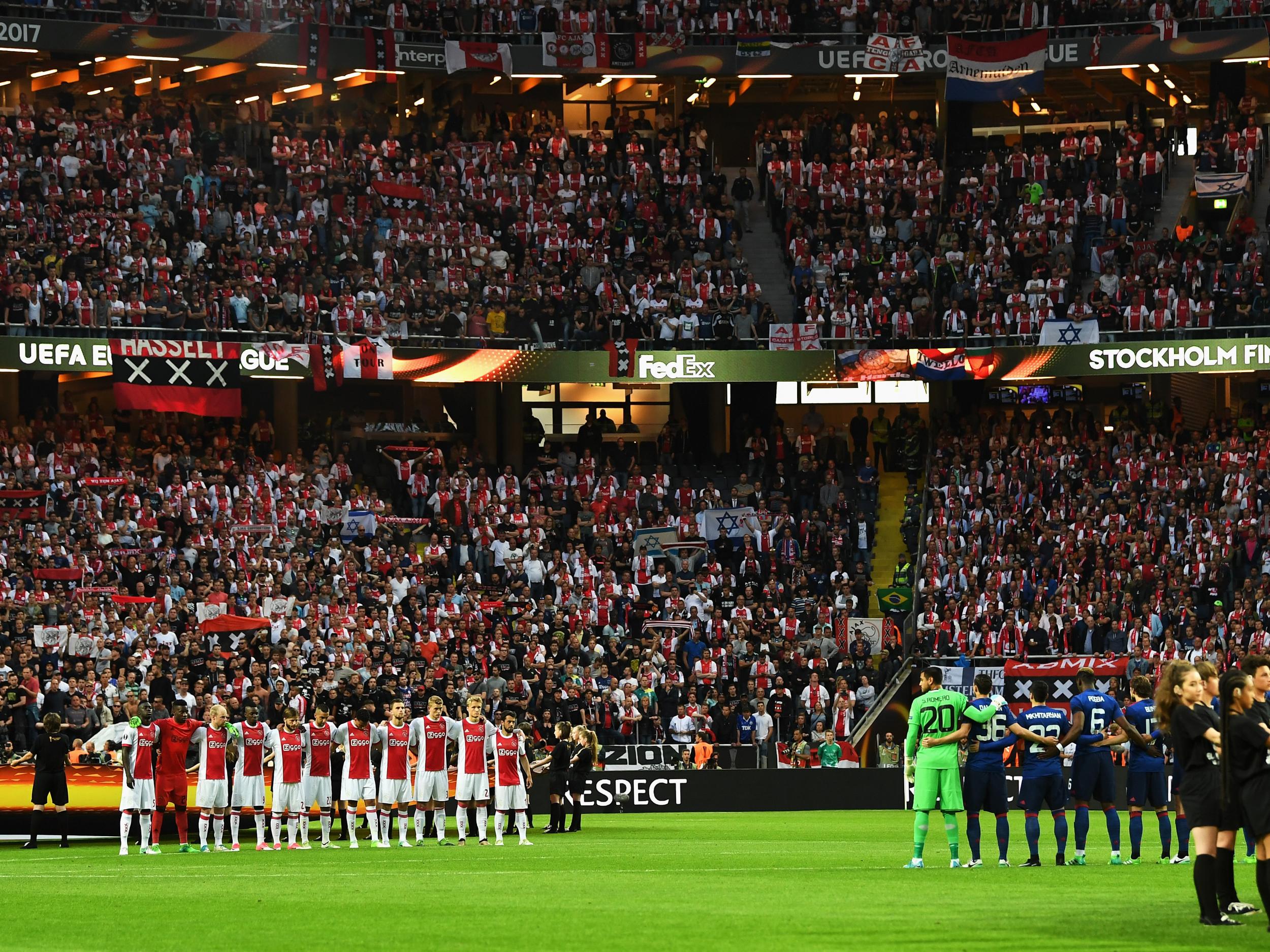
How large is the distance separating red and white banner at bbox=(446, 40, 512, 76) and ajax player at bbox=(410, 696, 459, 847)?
26.8 metres

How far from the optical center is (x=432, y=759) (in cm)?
2655

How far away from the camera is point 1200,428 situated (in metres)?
46.6

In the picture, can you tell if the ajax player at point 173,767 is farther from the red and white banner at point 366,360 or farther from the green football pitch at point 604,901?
the red and white banner at point 366,360

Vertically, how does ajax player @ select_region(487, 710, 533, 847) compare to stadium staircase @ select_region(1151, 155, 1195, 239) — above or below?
below

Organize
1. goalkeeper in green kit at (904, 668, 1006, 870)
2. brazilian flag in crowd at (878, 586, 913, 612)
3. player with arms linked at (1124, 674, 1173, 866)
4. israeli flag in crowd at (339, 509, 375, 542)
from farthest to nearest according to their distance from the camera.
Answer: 1. israeli flag in crowd at (339, 509, 375, 542)
2. brazilian flag in crowd at (878, 586, 913, 612)
3. player with arms linked at (1124, 674, 1173, 866)
4. goalkeeper in green kit at (904, 668, 1006, 870)

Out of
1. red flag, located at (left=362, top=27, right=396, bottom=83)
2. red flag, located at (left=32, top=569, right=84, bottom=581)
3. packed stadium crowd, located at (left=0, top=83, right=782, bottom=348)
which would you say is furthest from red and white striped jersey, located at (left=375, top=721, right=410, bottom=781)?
red flag, located at (left=362, top=27, right=396, bottom=83)

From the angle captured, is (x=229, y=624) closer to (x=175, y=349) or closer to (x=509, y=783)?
(x=175, y=349)

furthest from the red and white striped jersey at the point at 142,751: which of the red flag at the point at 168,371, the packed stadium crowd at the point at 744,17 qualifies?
the packed stadium crowd at the point at 744,17

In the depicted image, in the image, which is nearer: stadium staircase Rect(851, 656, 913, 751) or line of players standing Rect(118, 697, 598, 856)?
line of players standing Rect(118, 697, 598, 856)

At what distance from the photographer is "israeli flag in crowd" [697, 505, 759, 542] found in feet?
144

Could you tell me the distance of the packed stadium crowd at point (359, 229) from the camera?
43.8 m

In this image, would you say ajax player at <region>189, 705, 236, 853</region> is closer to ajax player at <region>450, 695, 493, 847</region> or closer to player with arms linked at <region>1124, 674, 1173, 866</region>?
ajax player at <region>450, 695, 493, 847</region>

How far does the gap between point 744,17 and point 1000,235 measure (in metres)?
9.30

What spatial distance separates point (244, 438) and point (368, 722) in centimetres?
2102
